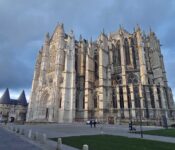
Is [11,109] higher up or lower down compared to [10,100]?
lower down

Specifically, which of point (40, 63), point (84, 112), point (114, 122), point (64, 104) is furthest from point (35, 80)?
point (114, 122)

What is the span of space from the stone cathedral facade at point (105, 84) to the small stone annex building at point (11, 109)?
81.7 ft

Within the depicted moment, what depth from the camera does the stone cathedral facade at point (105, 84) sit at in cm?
3200

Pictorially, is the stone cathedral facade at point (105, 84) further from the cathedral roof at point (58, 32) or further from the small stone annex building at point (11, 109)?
the small stone annex building at point (11, 109)

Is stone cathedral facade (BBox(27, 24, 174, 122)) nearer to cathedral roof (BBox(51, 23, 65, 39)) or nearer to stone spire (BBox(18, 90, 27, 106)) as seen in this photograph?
cathedral roof (BBox(51, 23, 65, 39))

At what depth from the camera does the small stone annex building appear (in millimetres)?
61438

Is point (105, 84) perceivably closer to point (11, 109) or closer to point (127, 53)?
point (127, 53)

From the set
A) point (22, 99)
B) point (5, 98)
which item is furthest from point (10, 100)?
point (22, 99)

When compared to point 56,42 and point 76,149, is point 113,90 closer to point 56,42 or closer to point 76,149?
point 56,42

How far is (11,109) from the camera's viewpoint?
63219 millimetres

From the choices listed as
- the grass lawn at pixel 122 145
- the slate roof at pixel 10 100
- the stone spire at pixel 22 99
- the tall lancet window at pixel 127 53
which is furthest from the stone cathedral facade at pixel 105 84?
the slate roof at pixel 10 100

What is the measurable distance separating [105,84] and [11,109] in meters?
46.1

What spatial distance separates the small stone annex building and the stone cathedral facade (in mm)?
24899

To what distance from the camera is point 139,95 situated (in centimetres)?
3180
